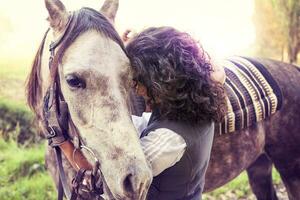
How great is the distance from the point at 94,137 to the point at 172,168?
1.19 ft

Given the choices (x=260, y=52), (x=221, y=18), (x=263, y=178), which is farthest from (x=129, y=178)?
(x=260, y=52)

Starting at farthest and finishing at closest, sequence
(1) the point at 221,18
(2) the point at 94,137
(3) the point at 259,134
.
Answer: (1) the point at 221,18, (3) the point at 259,134, (2) the point at 94,137

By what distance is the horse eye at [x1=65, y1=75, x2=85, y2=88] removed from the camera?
180 centimetres

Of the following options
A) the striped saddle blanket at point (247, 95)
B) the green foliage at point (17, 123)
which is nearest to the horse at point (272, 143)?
the striped saddle blanket at point (247, 95)

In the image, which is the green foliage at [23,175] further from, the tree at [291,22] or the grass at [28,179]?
the tree at [291,22]

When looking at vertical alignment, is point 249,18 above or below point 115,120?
below

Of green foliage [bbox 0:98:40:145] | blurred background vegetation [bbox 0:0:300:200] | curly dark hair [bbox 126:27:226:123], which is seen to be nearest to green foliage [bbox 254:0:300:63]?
blurred background vegetation [bbox 0:0:300:200]

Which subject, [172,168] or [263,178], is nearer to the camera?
[172,168]

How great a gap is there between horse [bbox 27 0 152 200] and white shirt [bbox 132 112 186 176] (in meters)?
0.08

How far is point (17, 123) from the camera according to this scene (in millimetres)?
5551

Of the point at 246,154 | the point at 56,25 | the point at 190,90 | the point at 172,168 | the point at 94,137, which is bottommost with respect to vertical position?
the point at 246,154

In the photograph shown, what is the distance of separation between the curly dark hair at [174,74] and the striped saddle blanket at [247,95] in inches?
33.8

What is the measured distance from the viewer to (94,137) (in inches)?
70.9

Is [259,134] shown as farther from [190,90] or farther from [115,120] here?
[115,120]
